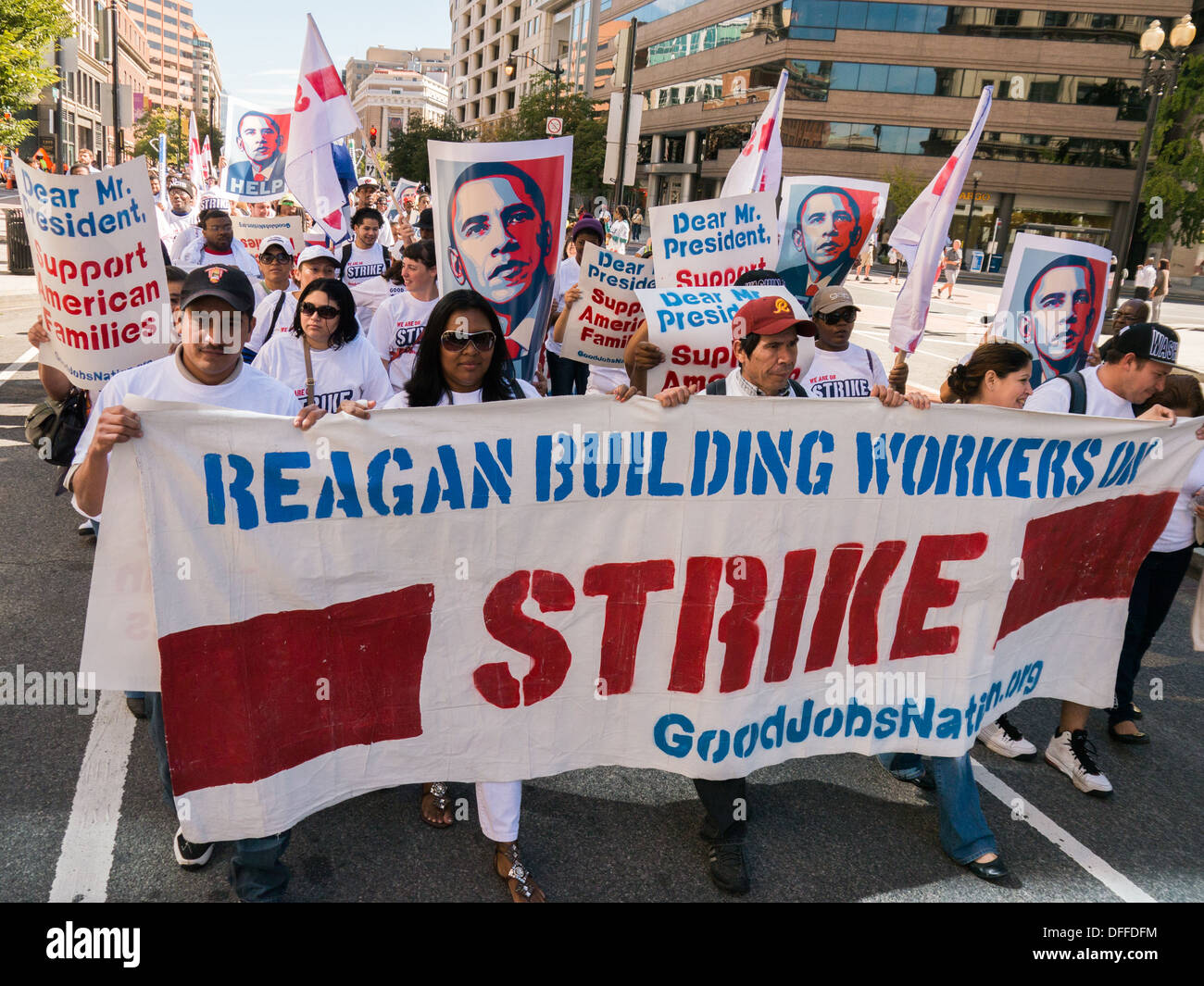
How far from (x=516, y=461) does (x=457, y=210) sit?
7.21ft

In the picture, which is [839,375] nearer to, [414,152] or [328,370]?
[328,370]

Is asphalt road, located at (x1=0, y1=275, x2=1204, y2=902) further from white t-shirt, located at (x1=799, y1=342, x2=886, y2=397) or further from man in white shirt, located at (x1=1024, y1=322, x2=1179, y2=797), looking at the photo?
white t-shirt, located at (x1=799, y1=342, x2=886, y2=397)

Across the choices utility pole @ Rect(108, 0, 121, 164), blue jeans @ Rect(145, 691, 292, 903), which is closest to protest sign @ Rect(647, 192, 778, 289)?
blue jeans @ Rect(145, 691, 292, 903)

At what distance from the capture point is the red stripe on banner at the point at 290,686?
2805 millimetres

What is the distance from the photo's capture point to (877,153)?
180ft

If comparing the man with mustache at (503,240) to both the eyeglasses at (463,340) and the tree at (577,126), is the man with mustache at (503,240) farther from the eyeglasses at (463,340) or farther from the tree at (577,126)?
the tree at (577,126)

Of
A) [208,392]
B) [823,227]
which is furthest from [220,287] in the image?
[823,227]

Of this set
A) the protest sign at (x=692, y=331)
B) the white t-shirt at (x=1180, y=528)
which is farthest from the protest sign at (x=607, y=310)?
the white t-shirt at (x=1180, y=528)

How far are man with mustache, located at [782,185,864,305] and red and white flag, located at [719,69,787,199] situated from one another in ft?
1.57

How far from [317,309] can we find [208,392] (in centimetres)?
116

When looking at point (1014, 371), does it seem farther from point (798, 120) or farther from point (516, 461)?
point (798, 120)

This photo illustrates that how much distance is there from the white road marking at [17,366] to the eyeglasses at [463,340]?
8717 millimetres

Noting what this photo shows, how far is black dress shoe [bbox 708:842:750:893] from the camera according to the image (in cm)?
323
